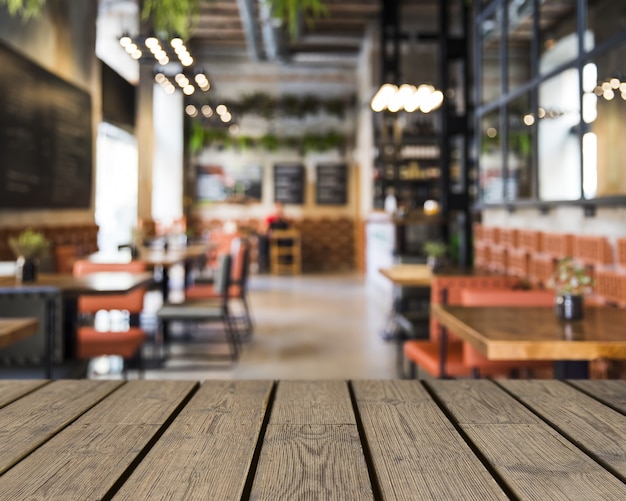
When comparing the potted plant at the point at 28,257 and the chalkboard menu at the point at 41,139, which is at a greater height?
the chalkboard menu at the point at 41,139

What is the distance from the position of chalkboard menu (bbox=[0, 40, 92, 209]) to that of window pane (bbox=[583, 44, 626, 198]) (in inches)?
197

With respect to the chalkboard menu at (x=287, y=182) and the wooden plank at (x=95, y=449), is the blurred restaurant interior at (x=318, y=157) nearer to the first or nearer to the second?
the chalkboard menu at (x=287, y=182)

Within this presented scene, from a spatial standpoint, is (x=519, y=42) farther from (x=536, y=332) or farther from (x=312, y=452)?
(x=312, y=452)

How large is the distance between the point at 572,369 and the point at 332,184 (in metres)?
12.8

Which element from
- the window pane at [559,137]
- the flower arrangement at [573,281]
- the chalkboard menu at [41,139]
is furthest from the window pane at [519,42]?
the chalkboard menu at [41,139]

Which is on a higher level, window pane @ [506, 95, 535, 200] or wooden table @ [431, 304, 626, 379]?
window pane @ [506, 95, 535, 200]

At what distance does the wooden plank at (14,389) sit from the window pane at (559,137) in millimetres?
3258

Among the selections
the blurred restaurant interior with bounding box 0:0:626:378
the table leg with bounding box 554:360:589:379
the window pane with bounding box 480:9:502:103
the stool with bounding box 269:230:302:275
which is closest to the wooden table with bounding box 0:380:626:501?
the table leg with bounding box 554:360:589:379

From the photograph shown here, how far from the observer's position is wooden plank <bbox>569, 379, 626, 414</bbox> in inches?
57.0

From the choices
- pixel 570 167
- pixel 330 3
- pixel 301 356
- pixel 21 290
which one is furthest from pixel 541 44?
pixel 330 3

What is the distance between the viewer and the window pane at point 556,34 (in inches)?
157

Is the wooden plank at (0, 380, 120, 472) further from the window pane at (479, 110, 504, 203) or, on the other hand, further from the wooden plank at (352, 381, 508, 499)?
the window pane at (479, 110, 504, 203)

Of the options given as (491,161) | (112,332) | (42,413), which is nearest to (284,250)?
(491,161)

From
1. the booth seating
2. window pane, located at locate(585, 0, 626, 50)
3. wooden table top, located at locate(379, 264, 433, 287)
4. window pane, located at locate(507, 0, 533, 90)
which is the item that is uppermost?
window pane, located at locate(507, 0, 533, 90)
